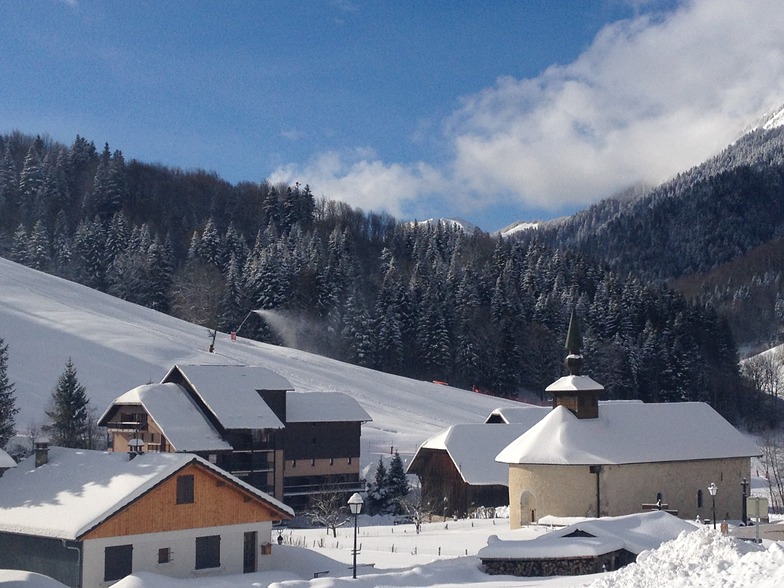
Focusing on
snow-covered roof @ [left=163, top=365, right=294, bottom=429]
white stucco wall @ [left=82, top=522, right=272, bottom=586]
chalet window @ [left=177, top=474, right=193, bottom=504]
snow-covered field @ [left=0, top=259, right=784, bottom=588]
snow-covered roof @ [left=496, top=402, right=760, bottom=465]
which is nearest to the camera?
snow-covered field @ [left=0, top=259, right=784, bottom=588]

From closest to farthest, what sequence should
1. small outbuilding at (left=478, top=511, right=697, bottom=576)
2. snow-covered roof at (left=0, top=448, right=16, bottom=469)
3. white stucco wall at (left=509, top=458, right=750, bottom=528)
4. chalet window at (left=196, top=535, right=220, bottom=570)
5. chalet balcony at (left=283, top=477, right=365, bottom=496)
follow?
small outbuilding at (left=478, top=511, right=697, bottom=576) < chalet window at (left=196, top=535, right=220, bottom=570) < snow-covered roof at (left=0, top=448, right=16, bottom=469) < white stucco wall at (left=509, top=458, right=750, bottom=528) < chalet balcony at (left=283, top=477, right=365, bottom=496)

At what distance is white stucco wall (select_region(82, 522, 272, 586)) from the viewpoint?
81.7ft

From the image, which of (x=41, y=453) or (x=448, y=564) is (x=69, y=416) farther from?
(x=448, y=564)

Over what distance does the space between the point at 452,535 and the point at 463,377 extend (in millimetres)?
64925

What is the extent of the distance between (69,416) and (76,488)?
2690 cm

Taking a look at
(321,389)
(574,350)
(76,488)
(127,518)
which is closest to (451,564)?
(127,518)

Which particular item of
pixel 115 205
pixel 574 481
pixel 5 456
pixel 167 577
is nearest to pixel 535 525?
pixel 574 481

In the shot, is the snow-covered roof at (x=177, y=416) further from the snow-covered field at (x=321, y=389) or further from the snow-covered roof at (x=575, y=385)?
the snow-covered roof at (x=575, y=385)

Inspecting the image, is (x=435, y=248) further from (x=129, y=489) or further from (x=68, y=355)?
(x=129, y=489)

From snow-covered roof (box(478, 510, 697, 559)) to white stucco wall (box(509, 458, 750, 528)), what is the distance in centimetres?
615

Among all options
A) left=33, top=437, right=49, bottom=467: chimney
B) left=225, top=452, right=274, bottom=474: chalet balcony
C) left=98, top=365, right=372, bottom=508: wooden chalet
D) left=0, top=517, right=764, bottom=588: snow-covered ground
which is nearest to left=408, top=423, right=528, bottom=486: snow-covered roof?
left=0, top=517, right=764, bottom=588: snow-covered ground

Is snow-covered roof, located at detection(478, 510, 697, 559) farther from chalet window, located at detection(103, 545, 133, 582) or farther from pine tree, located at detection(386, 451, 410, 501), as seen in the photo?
pine tree, located at detection(386, 451, 410, 501)

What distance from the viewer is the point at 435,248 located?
141250 mm

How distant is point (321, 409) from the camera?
186 feet
